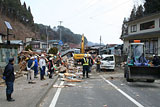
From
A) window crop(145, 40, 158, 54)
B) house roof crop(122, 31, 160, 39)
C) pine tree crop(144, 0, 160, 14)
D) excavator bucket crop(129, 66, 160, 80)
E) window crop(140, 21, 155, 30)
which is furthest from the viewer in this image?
pine tree crop(144, 0, 160, 14)

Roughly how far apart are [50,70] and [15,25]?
2838 inches

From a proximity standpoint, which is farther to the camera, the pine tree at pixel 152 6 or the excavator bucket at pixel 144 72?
the pine tree at pixel 152 6

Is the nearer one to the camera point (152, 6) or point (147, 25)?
point (147, 25)

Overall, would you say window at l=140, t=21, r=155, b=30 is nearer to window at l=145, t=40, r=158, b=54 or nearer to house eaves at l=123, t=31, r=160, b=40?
house eaves at l=123, t=31, r=160, b=40

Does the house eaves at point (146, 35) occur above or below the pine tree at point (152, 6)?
below

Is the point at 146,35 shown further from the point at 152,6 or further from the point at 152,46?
the point at 152,6

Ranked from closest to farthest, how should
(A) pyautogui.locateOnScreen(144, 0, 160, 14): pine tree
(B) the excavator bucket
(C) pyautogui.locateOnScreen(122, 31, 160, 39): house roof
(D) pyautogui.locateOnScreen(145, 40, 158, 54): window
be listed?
(B) the excavator bucket → (C) pyautogui.locateOnScreen(122, 31, 160, 39): house roof → (D) pyautogui.locateOnScreen(145, 40, 158, 54): window → (A) pyautogui.locateOnScreen(144, 0, 160, 14): pine tree

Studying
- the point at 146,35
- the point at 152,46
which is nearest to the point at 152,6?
the point at 146,35

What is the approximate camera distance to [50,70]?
599 inches

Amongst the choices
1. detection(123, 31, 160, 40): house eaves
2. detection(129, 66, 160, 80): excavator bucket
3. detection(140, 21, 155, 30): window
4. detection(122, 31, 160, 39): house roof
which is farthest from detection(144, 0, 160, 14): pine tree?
detection(129, 66, 160, 80): excavator bucket

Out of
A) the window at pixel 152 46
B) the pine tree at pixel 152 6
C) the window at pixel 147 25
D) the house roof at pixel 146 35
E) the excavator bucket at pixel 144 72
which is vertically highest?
the pine tree at pixel 152 6

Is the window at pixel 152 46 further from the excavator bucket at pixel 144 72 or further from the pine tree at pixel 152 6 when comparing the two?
the excavator bucket at pixel 144 72

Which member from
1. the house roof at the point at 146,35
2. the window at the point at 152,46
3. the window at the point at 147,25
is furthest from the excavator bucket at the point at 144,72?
the window at the point at 147,25

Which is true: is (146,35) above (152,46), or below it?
above
